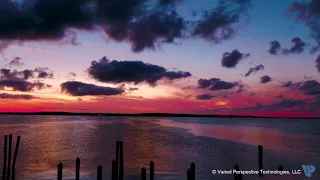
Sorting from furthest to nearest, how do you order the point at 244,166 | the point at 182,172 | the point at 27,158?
1. the point at 27,158
2. the point at 244,166
3. the point at 182,172

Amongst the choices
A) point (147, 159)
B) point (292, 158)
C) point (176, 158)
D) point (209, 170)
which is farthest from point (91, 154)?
point (292, 158)

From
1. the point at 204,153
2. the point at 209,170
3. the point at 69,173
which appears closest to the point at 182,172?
the point at 209,170

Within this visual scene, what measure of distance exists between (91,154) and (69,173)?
1416 centimetres

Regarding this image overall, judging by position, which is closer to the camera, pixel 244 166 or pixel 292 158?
pixel 244 166

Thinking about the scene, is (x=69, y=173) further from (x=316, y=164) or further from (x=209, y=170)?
(x=316, y=164)

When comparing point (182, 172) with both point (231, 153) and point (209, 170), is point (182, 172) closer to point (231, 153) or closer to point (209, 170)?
point (209, 170)

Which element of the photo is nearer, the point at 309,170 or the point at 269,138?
the point at 309,170

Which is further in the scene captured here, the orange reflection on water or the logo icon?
the orange reflection on water

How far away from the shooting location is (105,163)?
33.4 meters

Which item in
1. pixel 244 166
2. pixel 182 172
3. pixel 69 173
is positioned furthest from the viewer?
pixel 244 166

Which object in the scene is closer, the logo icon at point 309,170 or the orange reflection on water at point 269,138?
the logo icon at point 309,170

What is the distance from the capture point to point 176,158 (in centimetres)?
Answer: 3766

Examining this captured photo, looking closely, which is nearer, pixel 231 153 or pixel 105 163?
pixel 105 163

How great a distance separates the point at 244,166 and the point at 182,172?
7.95 m
